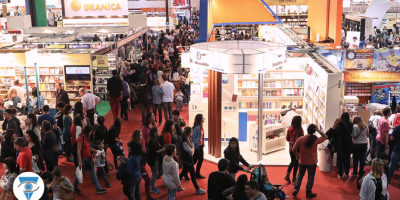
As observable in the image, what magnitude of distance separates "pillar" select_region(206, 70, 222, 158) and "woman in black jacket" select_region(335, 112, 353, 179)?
93.6 inches

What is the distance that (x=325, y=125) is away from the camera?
8.52 metres

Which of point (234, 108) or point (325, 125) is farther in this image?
point (234, 108)

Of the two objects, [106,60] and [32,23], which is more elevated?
[32,23]

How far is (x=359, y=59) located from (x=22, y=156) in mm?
8534

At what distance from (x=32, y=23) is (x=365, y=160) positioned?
60.9 feet

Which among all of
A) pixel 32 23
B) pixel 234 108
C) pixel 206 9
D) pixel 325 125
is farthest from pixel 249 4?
pixel 32 23

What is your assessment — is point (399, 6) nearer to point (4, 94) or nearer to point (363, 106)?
point (363, 106)

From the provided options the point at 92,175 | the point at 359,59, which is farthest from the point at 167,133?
the point at 359,59

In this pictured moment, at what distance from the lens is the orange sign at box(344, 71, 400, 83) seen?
1135 centimetres

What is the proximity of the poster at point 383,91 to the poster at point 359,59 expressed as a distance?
0.97 metres

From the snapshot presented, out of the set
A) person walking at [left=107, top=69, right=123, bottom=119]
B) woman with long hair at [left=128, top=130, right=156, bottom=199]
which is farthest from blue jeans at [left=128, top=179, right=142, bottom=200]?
person walking at [left=107, top=69, right=123, bottom=119]

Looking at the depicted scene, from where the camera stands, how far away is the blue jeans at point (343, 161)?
307 inches

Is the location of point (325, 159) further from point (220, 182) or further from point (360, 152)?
point (220, 182)

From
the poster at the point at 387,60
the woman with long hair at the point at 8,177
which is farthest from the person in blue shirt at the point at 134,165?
the poster at the point at 387,60
